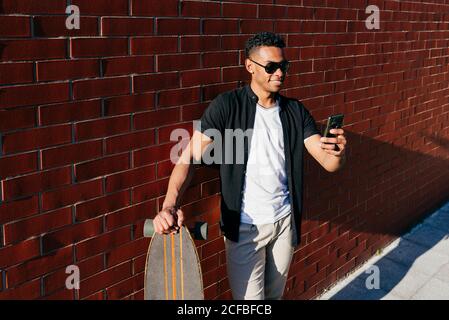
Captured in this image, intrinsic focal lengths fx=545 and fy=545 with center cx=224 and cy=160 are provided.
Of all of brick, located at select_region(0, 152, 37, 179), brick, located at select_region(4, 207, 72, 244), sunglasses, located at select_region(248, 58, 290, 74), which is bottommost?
brick, located at select_region(4, 207, 72, 244)

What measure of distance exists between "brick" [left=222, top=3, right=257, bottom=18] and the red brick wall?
10 millimetres

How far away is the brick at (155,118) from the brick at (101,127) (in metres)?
0.07

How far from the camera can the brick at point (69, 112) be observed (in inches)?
94.6

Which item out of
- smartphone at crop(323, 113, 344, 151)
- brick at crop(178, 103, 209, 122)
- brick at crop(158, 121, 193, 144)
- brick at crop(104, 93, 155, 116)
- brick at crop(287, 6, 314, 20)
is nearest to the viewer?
brick at crop(104, 93, 155, 116)

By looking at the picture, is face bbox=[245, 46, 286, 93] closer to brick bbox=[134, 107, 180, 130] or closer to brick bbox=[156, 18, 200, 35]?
brick bbox=[156, 18, 200, 35]

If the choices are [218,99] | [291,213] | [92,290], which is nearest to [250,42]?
[218,99]

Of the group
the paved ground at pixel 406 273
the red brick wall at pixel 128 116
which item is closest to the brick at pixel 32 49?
the red brick wall at pixel 128 116

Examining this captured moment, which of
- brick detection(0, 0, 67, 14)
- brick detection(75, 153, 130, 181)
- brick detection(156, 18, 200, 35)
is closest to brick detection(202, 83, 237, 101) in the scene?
brick detection(156, 18, 200, 35)

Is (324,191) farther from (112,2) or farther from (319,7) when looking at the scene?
(112,2)

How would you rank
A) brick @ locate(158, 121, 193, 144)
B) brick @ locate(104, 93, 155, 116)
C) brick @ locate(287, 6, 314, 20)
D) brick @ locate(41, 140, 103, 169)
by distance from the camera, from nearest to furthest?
brick @ locate(41, 140, 103, 169)
brick @ locate(104, 93, 155, 116)
brick @ locate(158, 121, 193, 144)
brick @ locate(287, 6, 314, 20)

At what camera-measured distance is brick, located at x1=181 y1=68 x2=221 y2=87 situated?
306 centimetres

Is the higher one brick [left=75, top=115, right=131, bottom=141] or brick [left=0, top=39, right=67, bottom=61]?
brick [left=0, top=39, right=67, bottom=61]

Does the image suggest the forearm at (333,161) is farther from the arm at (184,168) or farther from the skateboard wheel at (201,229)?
the skateboard wheel at (201,229)

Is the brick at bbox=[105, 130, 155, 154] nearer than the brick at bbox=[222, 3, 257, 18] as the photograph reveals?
Yes
